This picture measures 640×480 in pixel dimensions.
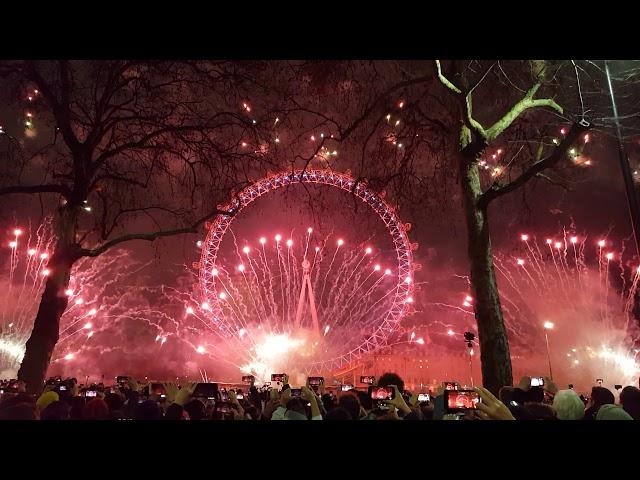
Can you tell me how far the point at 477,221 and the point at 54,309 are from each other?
400 inches

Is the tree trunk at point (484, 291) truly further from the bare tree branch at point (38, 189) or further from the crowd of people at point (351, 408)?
the bare tree branch at point (38, 189)

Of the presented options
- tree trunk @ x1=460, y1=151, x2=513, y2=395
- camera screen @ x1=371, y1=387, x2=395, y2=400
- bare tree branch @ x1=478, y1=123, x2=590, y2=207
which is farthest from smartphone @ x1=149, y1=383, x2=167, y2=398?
bare tree branch @ x1=478, y1=123, x2=590, y2=207

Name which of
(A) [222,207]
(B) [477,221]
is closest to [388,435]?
(B) [477,221]

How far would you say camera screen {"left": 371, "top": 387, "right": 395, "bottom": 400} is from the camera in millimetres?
8166

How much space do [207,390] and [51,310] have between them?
546 cm

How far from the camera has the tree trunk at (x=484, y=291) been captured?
911 centimetres

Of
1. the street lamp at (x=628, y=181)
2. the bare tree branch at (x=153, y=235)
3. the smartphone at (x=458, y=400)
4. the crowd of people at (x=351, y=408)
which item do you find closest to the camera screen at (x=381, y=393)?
the crowd of people at (x=351, y=408)

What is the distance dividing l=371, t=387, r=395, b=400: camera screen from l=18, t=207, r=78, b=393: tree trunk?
25.6ft

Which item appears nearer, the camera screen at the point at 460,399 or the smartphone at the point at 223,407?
the camera screen at the point at 460,399

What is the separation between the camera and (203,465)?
59.2 inches

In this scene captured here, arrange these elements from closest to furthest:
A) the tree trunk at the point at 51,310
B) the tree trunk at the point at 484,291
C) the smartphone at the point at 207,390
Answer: the smartphone at the point at 207,390, the tree trunk at the point at 484,291, the tree trunk at the point at 51,310

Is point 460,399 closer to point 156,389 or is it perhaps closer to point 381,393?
point 381,393

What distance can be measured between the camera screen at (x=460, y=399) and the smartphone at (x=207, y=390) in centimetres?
411

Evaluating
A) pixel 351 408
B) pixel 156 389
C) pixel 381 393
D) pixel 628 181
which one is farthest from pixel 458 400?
pixel 156 389
